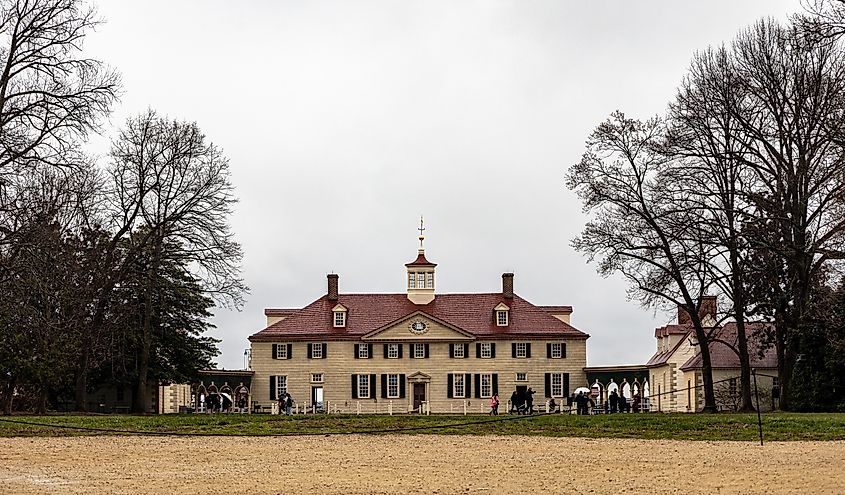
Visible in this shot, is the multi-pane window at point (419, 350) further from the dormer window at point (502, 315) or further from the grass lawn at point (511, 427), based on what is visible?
the grass lawn at point (511, 427)

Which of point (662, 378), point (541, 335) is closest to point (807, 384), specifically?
point (662, 378)

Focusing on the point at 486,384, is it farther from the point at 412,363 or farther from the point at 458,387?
the point at 412,363

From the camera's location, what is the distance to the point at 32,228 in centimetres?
3011

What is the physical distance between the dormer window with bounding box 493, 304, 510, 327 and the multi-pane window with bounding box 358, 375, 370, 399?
765 cm

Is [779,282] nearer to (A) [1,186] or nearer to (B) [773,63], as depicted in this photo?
(B) [773,63]

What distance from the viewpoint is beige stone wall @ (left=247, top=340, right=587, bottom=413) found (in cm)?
7000

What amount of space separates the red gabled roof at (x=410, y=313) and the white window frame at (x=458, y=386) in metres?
2.41

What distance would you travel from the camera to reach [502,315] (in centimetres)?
7138

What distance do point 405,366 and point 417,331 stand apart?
6.48ft

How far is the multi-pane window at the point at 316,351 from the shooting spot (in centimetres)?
7050

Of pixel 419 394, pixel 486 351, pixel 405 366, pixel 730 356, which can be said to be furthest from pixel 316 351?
pixel 730 356

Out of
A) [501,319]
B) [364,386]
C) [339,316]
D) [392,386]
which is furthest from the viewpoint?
[339,316]

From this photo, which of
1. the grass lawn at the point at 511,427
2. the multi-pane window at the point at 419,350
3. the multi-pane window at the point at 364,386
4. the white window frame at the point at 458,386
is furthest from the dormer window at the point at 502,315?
the grass lawn at the point at 511,427

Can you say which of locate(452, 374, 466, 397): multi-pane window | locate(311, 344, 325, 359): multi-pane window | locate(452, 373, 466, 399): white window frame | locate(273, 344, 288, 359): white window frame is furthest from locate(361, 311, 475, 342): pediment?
locate(273, 344, 288, 359): white window frame
